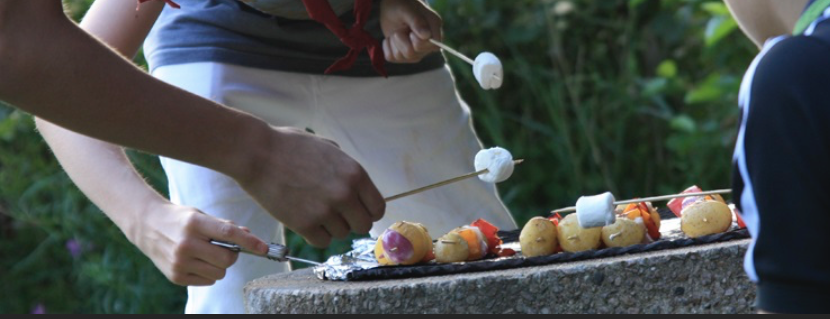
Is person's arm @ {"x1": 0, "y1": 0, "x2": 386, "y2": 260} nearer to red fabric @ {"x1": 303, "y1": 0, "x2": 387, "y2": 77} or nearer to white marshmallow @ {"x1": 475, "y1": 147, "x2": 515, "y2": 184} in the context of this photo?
white marshmallow @ {"x1": 475, "y1": 147, "x2": 515, "y2": 184}

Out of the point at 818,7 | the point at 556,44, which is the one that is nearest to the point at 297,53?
the point at 818,7

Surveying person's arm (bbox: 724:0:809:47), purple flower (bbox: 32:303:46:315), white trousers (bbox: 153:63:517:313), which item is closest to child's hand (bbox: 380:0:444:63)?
white trousers (bbox: 153:63:517:313)

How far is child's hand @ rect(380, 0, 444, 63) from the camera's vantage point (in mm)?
1970

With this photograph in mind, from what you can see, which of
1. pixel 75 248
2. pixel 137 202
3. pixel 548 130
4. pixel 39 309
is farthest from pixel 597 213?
pixel 39 309

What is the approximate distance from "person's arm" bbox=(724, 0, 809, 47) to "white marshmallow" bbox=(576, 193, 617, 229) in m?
0.41

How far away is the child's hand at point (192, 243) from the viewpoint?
157 centimetres

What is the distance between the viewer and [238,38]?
2053 millimetres

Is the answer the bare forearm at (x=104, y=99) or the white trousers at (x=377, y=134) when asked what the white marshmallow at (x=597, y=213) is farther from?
the white trousers at (x=377, y=134)

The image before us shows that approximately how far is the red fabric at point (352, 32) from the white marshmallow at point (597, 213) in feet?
1.75

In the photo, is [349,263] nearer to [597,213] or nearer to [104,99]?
[597,213]

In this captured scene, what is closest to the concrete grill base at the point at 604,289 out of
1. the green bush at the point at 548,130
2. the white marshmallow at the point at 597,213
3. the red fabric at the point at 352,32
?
the white marshmallow at the point at 597,213

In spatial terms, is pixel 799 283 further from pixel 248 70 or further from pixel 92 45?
pixel 248 70

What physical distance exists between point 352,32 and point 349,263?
1.43 feet

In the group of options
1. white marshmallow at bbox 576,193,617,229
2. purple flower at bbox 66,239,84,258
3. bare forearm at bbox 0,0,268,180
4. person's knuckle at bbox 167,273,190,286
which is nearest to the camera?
bare forearm at bbox 0,0,268,180
